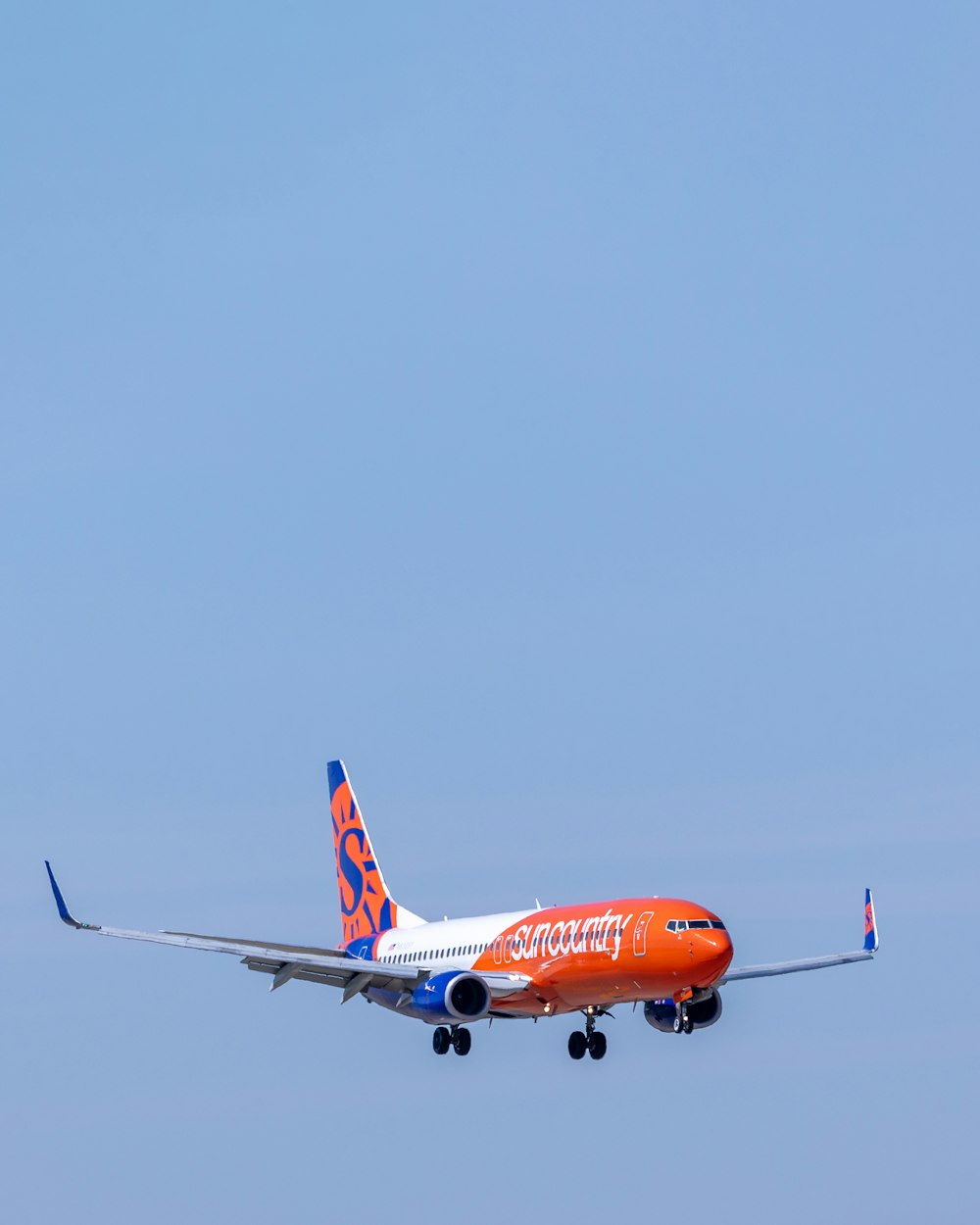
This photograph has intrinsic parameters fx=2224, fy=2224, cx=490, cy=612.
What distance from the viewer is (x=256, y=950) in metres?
92.8

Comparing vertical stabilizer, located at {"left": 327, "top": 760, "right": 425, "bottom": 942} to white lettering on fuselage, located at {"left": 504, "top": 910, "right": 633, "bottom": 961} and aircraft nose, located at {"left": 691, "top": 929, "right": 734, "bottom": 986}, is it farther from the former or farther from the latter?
aircraft nose, located at {"left": 691, "top": 929, "right": 734, "bottom": 986}

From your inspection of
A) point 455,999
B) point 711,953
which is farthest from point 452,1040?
point 711,953

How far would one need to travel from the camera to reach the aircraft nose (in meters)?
83.0

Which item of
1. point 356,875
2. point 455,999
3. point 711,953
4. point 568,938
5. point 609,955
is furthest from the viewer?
point 356,875

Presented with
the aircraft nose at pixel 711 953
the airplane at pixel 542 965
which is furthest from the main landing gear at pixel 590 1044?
the aircraft nose at pixel 711 953

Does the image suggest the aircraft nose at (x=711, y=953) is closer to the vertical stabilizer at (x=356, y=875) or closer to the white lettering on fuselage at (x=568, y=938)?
the white lettering on fuselage at (x=568, y=938)

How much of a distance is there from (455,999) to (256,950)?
29.4 feet

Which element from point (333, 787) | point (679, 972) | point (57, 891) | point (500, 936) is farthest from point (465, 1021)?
point (333, 787)

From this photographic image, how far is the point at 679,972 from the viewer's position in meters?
83.4

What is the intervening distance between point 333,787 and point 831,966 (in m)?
30.2

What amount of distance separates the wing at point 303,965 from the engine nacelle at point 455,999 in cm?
121

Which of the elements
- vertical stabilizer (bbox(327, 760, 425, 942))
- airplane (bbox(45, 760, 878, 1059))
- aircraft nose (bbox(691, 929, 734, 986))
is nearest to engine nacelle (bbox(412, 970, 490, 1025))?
airplane (bbox(45, 760, 878, 1059))

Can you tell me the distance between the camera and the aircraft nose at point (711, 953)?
3268 inches

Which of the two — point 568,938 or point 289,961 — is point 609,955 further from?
point 289,961
